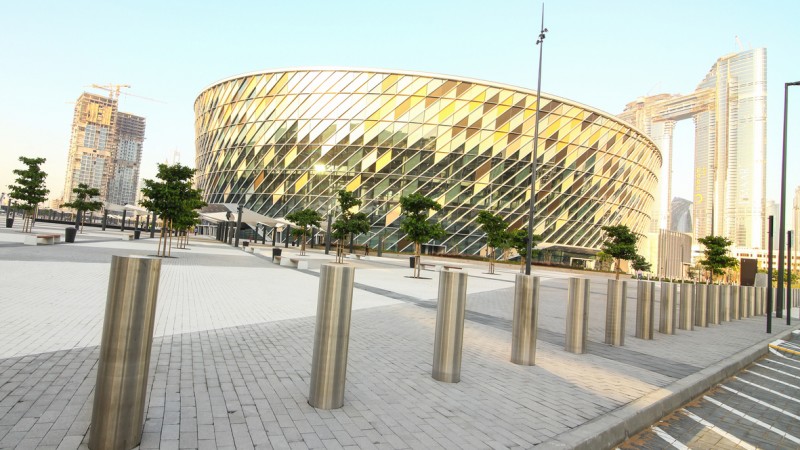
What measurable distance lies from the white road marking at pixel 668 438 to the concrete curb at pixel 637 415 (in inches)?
4.0

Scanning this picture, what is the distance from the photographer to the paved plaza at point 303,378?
3.03m

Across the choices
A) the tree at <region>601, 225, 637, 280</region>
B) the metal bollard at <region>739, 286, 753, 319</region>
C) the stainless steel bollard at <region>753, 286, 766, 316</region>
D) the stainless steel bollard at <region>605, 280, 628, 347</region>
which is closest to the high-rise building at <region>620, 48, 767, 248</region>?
the tree at <region>601, 225, 637, 280</region>

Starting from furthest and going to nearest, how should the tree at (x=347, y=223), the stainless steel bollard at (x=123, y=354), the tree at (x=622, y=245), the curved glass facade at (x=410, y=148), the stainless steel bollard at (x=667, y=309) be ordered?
the curved glass facade at (x=410, y=148) < the tree at (x=622, y=245) < the tree at (x=347, y=223) < the stainless steel bollard at (x=667, y=309) < the stainless steel bollard at (x=123, y=354)

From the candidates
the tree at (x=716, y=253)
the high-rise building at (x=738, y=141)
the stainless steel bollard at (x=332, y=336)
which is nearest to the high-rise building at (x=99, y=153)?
the tree at (x=716, y=253)

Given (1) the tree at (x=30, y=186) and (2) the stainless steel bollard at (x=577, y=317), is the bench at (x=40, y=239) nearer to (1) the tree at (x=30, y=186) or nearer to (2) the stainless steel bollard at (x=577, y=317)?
(1) the tree at (x=30, y=186)

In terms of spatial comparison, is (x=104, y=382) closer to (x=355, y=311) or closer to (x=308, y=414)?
(x=308, y=414)

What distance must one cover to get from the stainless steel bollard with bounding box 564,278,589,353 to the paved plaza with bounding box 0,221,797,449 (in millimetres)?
283

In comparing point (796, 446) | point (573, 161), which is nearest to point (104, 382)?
point (796, 446)

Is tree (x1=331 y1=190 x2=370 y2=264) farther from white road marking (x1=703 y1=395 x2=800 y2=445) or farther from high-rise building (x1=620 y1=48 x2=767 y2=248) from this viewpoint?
high-rise building (x1=620 y1=48 x2=767 y2=248)

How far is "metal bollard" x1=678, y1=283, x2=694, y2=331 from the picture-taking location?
32.8 feet

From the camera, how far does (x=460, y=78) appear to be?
5272 cm

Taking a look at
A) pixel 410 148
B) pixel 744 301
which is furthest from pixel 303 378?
pixel 410 148

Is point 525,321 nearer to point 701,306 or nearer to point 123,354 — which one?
point 123,354

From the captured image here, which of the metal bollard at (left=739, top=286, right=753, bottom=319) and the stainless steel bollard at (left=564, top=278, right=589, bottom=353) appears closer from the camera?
the stainless steel bollard at (left=564, top=278, right=589, bottom=353)
